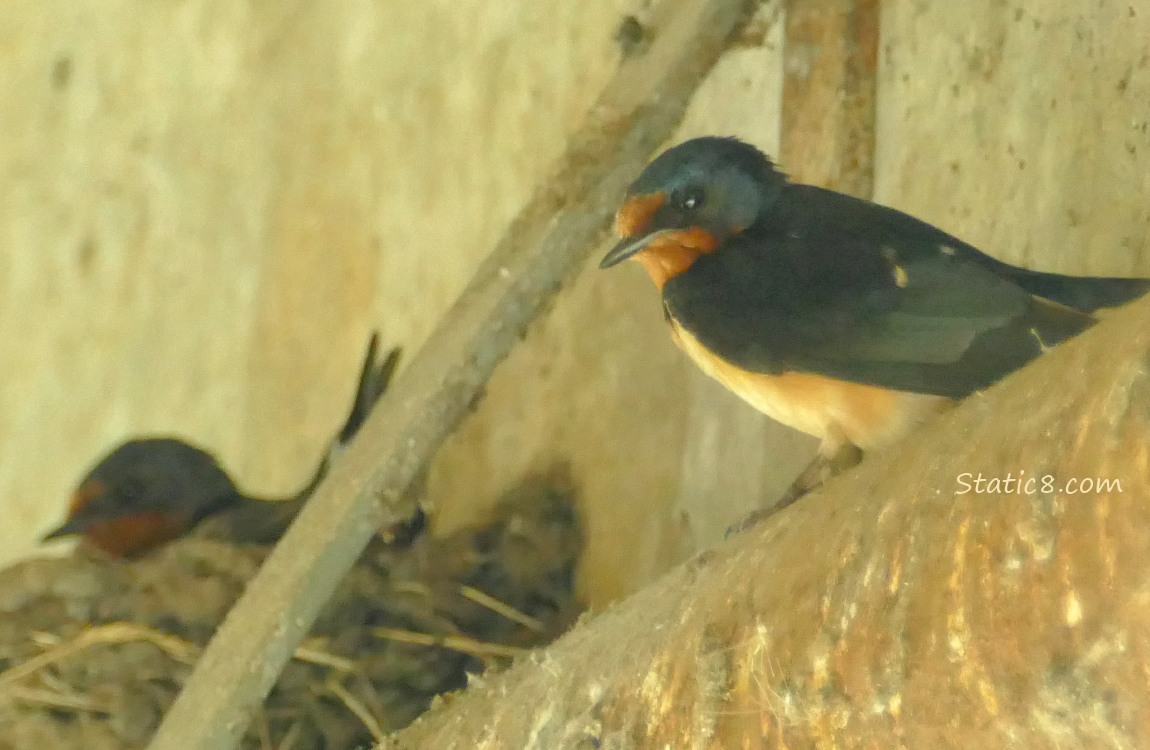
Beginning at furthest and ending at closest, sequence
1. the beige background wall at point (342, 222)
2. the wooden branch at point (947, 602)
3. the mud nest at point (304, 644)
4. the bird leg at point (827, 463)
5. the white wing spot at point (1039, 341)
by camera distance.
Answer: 1. the beige background wall at point (342, 222)
2. the mud nest at point (304, 644)
3. the bird leg at point (827, 463)
4. the white wing spot at point (1039, 341)
5. the wooden branch at point (947, 602)

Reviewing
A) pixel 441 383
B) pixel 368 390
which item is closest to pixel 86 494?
pixel 368 390

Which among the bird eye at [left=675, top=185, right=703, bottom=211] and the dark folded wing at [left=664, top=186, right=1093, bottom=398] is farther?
the bird eye at [left=675, top=185, right=703, bottom=211]

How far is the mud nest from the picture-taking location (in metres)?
2.23

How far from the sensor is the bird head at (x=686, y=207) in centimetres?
179

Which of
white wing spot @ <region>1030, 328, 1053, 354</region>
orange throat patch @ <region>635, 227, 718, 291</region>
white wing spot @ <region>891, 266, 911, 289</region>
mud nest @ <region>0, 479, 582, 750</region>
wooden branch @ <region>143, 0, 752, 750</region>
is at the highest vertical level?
white wing spot @ <region>891, 266, 911, 289</region>

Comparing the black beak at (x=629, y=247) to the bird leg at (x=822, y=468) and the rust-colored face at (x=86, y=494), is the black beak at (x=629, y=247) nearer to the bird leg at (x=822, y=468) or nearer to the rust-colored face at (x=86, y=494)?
the bird leg at (x=822, y=468)

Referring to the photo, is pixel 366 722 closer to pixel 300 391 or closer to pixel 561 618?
pixel 561 618

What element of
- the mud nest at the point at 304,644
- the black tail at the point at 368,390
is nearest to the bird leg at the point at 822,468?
the mud nest at the point at 304,644

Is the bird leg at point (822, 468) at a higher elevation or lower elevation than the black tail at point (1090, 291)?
lower

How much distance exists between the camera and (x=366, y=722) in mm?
2262

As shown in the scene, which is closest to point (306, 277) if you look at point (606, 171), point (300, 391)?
point (300, 391)

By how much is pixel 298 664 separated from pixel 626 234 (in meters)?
0.96

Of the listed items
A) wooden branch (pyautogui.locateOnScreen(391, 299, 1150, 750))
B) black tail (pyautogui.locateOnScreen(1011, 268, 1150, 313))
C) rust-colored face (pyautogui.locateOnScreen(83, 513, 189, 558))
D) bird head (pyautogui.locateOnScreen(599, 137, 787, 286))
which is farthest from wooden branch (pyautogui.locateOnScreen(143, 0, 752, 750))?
rust-colored face (pyautogui.locateOnScreen(83, 513, 189, 558))

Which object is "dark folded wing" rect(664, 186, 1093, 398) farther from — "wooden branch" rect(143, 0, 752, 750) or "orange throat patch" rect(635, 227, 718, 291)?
"wooden branch" rect(143, 0, 752, 750)
